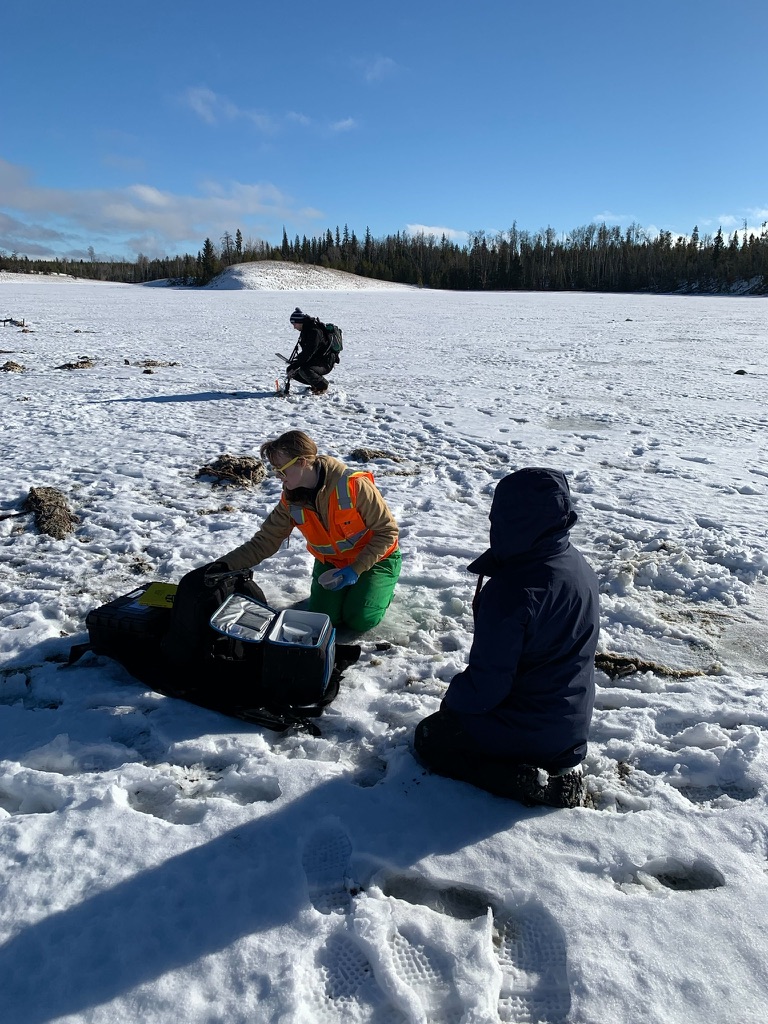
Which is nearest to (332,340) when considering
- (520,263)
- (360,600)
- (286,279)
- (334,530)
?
(334,530)

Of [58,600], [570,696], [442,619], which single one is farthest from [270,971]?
[58,600]

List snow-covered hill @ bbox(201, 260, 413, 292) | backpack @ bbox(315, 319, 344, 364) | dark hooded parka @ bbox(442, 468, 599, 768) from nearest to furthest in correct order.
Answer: dark hooded parka @ bbox(442, 468, 599, 768) → backpack @ bbox(315, 319, 344, 364) → snow-covered hill @ bbox(201, 260, 413, 292)

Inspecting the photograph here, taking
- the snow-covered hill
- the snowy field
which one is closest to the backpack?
the snowy field

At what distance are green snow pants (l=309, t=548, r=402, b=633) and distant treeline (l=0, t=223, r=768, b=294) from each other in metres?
72.0

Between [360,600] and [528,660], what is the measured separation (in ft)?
5.02

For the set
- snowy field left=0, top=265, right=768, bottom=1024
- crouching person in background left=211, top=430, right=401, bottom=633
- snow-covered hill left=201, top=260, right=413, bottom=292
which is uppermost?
snow-covered hill left=201, top=260, right=413, bottom=292

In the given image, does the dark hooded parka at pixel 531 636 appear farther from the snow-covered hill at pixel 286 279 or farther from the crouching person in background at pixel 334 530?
the snow-covered hill at pixel 286 279

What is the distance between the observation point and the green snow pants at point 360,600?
3.85 meters

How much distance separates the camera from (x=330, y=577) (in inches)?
143

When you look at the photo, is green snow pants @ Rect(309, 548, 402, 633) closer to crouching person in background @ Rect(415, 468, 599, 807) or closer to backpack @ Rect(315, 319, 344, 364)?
crouching person in background @ Rect(415, 468, 599, 807)

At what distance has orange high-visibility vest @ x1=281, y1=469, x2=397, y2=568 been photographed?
3.68 m

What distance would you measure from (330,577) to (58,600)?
188 centimetres

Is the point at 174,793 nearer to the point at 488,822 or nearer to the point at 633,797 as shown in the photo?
the point at 488,822

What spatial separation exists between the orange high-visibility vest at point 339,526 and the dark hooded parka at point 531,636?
1.28m
